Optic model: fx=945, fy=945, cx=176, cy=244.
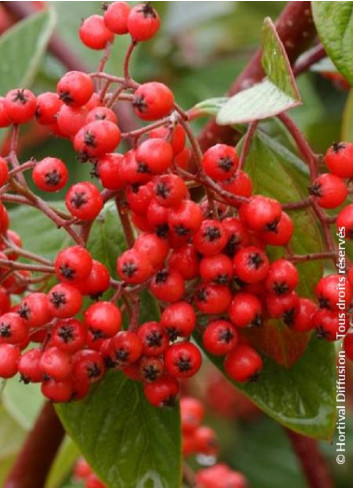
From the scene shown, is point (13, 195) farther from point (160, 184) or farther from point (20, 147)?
point (20, 147)

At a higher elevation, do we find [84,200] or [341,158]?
[84,200]

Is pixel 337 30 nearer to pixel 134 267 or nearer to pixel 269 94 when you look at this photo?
pixel 269 94

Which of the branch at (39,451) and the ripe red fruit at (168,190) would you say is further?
the branch at (39,451)

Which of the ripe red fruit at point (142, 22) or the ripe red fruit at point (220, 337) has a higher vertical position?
the ripe red fruit at point (142, 22)

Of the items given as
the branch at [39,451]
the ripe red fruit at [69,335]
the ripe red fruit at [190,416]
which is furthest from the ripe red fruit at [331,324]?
the ripe red fruit at [190,416]

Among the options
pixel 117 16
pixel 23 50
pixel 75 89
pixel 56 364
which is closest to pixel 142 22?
pixel 117 16

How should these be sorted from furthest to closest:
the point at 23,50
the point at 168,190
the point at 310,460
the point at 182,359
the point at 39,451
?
the point at 23,50 < the point at 310,460 < the point at 39,451 < the point at 182,359 < the point at 168,190

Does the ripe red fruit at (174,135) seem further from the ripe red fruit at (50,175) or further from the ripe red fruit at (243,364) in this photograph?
the ripe red fruit at (243,364)

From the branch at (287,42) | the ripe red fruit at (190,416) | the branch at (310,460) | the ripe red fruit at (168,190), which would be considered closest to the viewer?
the ripe red fruit at (168,190)
